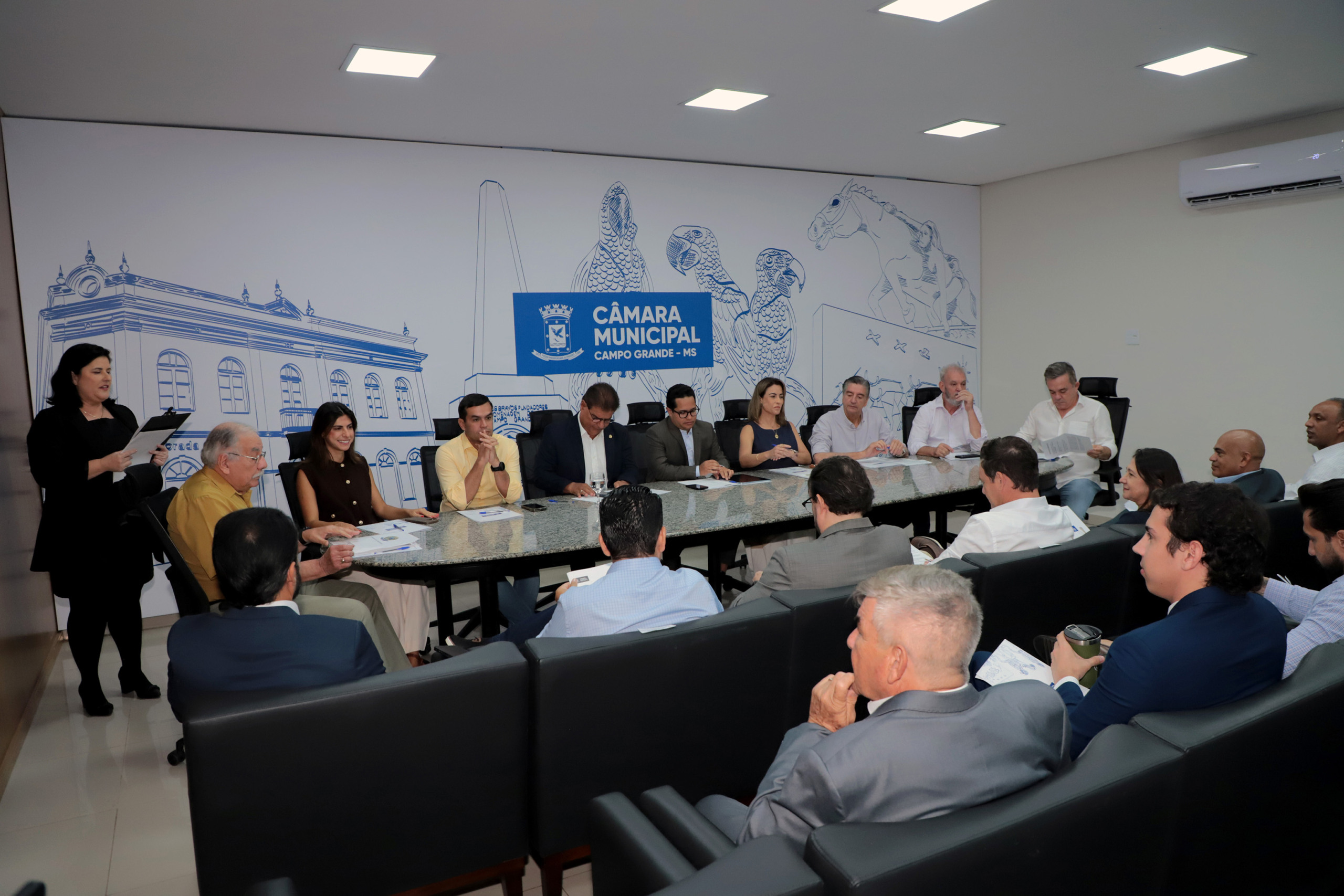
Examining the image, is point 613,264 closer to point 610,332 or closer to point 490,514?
point 610,332

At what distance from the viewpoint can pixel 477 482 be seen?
4320 millimetres

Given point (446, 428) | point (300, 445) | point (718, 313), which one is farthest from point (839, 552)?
point (718, 313)

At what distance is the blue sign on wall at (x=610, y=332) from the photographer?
642 cm

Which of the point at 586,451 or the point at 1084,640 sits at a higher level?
the point at 586,451

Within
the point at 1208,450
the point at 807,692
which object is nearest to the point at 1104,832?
the point at 807,692

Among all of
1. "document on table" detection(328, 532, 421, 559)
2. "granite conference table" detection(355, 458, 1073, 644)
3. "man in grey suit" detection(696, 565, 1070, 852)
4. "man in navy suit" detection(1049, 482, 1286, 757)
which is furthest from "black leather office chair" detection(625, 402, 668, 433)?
"man in grey suit" detection(696, 565, 1070, 852)

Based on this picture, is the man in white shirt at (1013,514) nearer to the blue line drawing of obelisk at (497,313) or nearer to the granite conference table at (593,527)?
the granite conference table at (593,527)

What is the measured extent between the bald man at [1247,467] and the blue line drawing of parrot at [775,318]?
4157 mm

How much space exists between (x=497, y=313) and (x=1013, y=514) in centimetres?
429

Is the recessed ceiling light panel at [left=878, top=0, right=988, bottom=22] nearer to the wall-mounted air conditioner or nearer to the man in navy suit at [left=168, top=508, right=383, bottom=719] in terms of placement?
the man in navy suit at [left=168, top=508, right=383, bottom=719]

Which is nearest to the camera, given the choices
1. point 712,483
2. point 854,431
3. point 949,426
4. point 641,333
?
point 712,483

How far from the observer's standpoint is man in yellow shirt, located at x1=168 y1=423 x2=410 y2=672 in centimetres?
314

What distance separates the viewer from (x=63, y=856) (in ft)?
8.82

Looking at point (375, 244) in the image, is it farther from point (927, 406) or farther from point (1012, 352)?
point (1012, 352)
